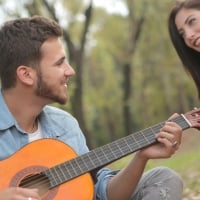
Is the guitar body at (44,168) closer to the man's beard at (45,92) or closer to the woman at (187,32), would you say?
the man's beard at (45,92)

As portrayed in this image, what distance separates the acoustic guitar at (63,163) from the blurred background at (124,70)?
6.86 feet

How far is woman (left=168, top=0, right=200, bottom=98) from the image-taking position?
3.07 m

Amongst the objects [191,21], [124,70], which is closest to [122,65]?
[124,70]

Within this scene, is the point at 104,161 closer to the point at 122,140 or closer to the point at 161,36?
the point at 122,140

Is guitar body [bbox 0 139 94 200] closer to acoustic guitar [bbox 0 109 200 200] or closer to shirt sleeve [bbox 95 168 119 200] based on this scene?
acoustic guitar [bbox 0 109 200 200]

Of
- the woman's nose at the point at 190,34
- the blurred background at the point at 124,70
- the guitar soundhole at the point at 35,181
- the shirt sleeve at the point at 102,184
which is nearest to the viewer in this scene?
the guitar soundhole at the point at 35,181

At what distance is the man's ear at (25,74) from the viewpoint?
2803 mm

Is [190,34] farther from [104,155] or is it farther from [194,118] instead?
[104,155]

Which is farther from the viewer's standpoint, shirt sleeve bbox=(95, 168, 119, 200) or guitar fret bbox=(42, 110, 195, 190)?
shirt sleeve bbox=(95, 168, 119, 200)

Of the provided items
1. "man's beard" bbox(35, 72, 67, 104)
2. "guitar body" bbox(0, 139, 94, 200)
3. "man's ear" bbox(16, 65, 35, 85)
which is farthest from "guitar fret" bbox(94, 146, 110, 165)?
"man's ear" bbox(16, 65, 35, 85)

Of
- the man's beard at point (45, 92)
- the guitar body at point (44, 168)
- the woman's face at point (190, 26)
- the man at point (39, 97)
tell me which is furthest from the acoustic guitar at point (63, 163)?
the woman's face at point (190, 26)

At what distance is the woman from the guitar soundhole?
49.6 inches

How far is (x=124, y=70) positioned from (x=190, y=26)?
1394 cm

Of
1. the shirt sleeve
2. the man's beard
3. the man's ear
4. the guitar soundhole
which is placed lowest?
the shirt sleeve
